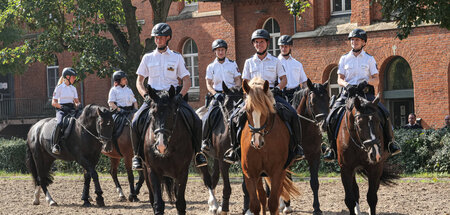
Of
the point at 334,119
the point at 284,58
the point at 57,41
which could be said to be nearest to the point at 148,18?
the point at 57,41

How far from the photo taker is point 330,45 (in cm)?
2927

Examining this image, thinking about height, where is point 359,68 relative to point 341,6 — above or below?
below

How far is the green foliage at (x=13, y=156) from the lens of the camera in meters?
25.9

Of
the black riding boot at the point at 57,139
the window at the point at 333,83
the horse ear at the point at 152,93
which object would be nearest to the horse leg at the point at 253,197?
the horse ear at the point at 152,93

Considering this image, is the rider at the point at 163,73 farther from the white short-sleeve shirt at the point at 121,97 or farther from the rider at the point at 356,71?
the white short-sleeve shirt at the point at 121,97

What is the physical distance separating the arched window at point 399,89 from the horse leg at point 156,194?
20239 mm

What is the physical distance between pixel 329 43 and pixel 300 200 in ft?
53.7

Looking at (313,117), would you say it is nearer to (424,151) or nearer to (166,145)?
(166,145)

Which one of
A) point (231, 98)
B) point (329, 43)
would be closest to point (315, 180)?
point (231, 98)

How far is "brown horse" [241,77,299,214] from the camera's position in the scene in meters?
8.91

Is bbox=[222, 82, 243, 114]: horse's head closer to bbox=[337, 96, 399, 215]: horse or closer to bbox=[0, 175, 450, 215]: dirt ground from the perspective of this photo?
bbox=[337, 96, 399, 215]: horse

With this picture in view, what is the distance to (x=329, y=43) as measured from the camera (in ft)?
96.1

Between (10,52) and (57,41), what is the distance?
2259mm

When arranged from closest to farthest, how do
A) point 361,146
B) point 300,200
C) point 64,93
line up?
point 361,146 → point 300,200 → point 64,93
